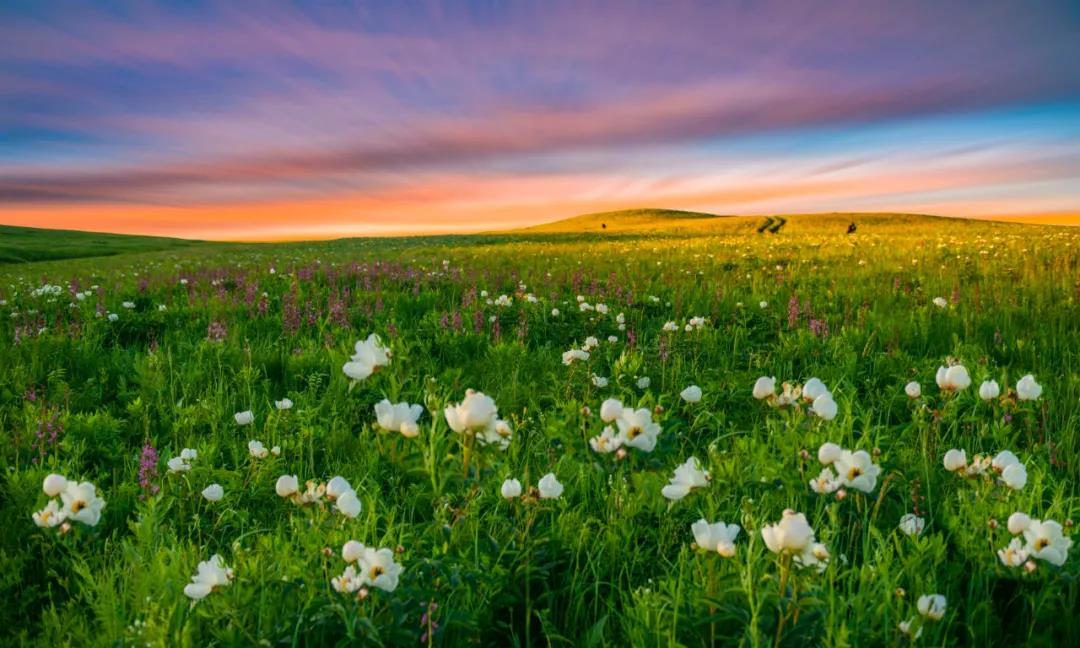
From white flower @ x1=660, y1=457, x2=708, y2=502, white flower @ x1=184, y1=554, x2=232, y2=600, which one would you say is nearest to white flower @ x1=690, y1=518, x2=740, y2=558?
white flower @ x1=660, y1=457, x2=708, y2=502

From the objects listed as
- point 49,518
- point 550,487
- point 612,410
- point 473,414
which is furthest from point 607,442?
point 49,518

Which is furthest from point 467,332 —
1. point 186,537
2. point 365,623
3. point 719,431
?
point 365,623

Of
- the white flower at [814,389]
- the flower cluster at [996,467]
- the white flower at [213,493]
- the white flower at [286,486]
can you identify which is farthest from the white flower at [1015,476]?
the white flower at [213,493]

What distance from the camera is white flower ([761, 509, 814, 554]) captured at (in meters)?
1.52

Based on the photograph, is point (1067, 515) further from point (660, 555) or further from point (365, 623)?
point (365, 623)

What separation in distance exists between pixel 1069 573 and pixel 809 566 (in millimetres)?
1008

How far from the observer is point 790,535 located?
1.55m

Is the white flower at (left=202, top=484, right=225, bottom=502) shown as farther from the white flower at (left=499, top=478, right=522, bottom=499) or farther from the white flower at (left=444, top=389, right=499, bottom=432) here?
the white flower at (left=444, top=389, right=499, bottom=432)

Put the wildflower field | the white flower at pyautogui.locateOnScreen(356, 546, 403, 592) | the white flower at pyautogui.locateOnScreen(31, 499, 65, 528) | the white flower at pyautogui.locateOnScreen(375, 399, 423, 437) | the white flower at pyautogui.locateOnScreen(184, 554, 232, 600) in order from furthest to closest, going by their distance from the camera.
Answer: the white flower at pyautogui.locateOnScreen(31, 499, 65, 528) < the white flower at pyautogui.locateOnScreen(375, 399, 423, 437) < the wildflower field < the white flower at pyautogui.locateOnScreen(184, 554, 232, 600) < the white flower at pyautogui.locateOnScreen(356, 546, 403, 592)

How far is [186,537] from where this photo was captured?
2.73 meters

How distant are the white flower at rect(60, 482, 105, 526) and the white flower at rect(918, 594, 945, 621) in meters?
2.86

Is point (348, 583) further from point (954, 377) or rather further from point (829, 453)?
point (954, 377)

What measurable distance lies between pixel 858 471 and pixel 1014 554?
597mm

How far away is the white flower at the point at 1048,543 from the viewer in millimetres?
1964
